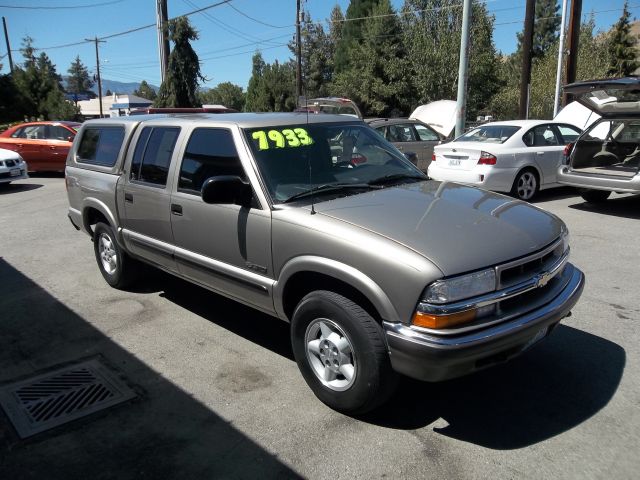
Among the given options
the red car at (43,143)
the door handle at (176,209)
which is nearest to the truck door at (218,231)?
the door handle at (176,209)

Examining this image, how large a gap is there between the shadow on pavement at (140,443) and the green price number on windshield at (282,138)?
1868 mm

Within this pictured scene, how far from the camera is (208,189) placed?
3.59 meters

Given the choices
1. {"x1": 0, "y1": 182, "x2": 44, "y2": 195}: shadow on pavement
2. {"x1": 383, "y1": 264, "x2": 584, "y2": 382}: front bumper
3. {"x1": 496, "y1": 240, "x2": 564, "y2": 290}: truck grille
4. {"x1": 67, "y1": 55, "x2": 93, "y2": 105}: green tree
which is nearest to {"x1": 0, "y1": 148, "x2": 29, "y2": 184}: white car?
{"x1": 0, "y1": 182, "x2": 44, "y2": 195}: shadow on pavement

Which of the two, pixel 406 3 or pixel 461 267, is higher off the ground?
pixel 406 3

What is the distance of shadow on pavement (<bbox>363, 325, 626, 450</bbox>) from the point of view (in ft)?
10.5

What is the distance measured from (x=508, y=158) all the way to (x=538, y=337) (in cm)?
694

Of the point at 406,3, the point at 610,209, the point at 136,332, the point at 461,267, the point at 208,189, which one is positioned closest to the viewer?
the point at 461,267

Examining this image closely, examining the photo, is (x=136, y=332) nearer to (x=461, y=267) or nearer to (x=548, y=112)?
(x=461, y=267)

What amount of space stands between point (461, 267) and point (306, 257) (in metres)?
0.96

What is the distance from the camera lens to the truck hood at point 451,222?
9.64ft

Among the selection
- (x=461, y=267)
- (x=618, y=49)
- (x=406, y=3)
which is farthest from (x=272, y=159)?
(x=618, y=49)

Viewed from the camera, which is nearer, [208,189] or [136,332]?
[208,189]

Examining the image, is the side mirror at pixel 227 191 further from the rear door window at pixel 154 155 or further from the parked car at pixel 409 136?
the parked car at pixel 409 136

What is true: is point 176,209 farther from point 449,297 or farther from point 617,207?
point 617,207
